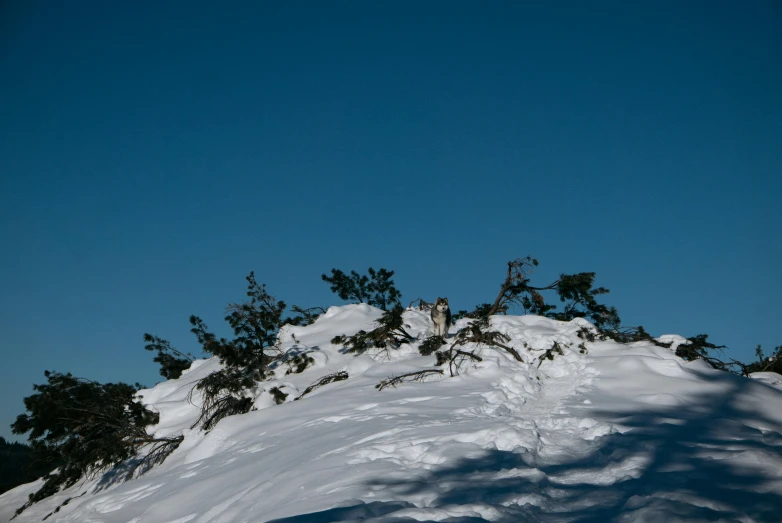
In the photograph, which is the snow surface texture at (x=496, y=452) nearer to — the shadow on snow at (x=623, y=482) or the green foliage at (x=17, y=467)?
the shadow on snow at (x=623, y=482)

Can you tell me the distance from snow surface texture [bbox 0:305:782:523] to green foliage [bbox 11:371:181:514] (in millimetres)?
383

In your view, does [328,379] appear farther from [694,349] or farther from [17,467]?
[17,467]

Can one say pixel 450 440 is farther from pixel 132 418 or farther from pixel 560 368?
pixel 132 418

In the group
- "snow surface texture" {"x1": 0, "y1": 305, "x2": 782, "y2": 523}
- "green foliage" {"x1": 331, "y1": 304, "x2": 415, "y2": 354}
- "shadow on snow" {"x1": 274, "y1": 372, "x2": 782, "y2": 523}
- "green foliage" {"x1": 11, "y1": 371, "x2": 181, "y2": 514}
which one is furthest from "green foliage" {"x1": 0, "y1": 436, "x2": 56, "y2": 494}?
"shadow on snow" {"x1": 274, "y1": 372, "x2": 782, "y2": 523}

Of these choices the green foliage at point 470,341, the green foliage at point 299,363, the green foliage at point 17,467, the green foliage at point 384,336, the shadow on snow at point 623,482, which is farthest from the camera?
the green foliage at point 299,363

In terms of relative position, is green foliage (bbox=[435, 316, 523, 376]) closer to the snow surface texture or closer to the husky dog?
the snow surface texture

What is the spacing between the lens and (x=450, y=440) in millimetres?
4312

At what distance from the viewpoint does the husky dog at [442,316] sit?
9305 millimetres

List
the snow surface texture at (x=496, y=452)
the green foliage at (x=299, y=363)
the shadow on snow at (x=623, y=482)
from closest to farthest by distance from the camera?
the shadow on snow at (x=623, y=482), the snow surface texture at (x=496, y=452), the green foliage at (x=299, y=363)

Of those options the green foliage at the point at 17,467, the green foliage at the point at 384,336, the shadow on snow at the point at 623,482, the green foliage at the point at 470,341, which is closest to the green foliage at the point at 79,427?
the green foliage at the point at 17,467

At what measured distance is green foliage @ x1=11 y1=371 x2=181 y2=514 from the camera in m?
8.05

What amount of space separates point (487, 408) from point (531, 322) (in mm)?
3922

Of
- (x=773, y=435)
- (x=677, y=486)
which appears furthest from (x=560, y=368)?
(x=677, y=486)

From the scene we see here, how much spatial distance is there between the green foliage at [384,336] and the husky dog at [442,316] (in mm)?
568
